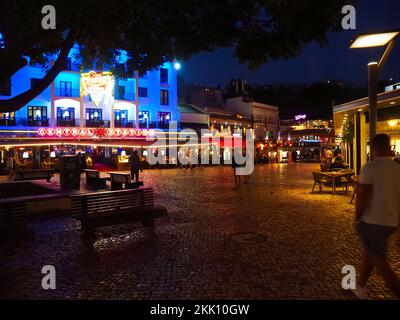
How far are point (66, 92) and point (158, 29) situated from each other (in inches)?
1166

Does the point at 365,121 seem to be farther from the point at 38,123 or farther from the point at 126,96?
the point at 38,123

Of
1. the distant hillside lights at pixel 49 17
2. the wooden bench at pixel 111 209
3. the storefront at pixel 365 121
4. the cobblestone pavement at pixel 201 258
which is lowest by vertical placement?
the cobblestone pavement at pixel 201 258

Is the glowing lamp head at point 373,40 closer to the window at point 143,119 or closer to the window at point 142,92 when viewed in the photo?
the window at point 143,119

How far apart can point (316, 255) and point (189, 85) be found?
A: 157ft

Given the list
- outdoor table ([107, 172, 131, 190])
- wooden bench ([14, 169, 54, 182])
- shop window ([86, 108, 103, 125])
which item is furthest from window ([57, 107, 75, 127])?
outdoor table ([107, 172, 131, 190])

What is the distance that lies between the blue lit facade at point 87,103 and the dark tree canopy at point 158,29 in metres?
21.0

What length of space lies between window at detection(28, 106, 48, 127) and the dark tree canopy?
1016 inches

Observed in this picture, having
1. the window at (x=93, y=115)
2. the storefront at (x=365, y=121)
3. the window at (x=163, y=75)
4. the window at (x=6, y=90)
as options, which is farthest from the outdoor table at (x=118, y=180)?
the window at (x=163, y=75)

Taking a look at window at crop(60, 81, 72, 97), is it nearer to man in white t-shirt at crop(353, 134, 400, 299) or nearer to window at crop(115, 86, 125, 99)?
window at crop(115, 86, 125, 99)

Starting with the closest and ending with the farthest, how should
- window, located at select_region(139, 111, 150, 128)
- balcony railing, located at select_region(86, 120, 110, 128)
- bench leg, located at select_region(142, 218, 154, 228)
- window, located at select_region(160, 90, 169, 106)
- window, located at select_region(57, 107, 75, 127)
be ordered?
bench leg, located at select_region(142, 218, 154, 228) < window, located at select_region(57, 107, 75, 127) < balcony railing, located at select_region(86, 120, 110, 128) < window, located at select_region(139, 111, 150, 128) < window, located at select_region(160, 90, 169, 106)

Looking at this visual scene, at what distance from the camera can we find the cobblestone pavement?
4457 millimetres

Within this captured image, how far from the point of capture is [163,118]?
41906mm

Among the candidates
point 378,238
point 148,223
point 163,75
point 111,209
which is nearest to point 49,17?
point 111,209

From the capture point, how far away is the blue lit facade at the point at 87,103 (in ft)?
105
